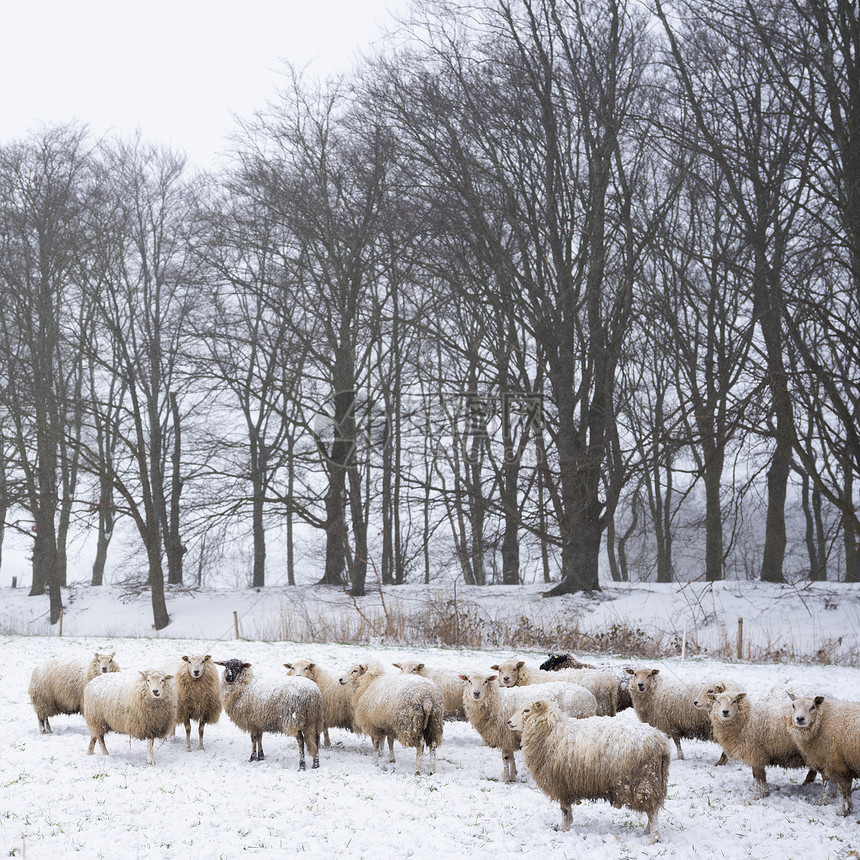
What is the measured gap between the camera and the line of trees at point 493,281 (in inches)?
549

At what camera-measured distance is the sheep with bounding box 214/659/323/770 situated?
8.30 m

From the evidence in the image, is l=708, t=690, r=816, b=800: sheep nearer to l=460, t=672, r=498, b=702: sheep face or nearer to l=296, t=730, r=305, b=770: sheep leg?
l=460, t=672, r=498, b=702: sheep face

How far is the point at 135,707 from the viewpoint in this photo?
8.31 m

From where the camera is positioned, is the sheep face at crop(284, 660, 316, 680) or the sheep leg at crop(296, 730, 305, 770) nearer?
the sheep leg at crop(296, 730, 305, 770)

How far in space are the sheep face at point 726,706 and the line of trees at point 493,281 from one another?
571 cm

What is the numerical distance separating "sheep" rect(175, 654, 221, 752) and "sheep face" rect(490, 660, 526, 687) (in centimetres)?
322

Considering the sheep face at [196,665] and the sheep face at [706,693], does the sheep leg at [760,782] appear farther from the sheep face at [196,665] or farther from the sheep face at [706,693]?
the sheep face at [196,665]

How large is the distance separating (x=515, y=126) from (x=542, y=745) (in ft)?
52.7

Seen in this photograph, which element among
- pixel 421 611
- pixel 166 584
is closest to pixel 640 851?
pixel 421 611

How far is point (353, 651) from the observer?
14.8 metres

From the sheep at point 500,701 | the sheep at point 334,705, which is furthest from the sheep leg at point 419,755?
the sheep at point 334,705

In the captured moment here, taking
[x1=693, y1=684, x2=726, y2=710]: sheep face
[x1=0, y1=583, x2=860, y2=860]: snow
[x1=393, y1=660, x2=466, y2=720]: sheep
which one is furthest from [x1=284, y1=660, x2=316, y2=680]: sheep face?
[x1=693, y1=684, x2=726, y2=710]: sheep face

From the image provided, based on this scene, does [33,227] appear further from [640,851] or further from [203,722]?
[640,851]

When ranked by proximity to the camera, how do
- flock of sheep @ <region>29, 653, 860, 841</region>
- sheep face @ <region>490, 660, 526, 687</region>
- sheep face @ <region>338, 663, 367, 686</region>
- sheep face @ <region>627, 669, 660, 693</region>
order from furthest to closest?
sheep face @ <region>490, 660, 526, 687</region>, sheep face @ <region>338, 663, 367, 686</region>, sheep face @ <region>627, 669, 660, 693</region>, flock of sheep @ <region>29, 653, 860, 841</region>
